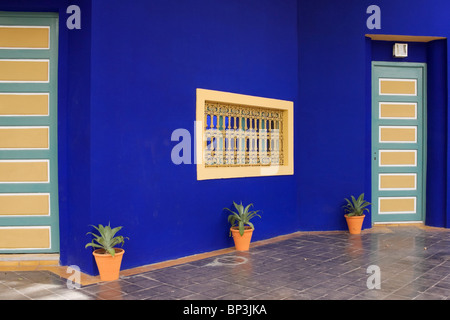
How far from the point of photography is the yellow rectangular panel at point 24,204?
4.87 meters

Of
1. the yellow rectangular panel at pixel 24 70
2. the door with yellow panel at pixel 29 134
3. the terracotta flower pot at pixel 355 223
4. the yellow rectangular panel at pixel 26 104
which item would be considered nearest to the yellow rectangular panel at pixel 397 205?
the terracotta flower pot at pixel 355 223

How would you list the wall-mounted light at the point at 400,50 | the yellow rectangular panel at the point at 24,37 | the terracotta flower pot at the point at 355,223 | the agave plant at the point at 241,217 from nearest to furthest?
1. the yellow rectangular panel at the point at 24,37
2. the agave plant at the point at 241,217
3. the terracotta flower pot at the point at 355,223
4. the wall-mounted light at the point at 400,50

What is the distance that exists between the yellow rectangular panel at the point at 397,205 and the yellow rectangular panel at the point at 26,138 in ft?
17.9

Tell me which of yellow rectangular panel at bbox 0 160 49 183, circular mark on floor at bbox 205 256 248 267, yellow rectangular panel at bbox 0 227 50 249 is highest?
yellow rectangular panel at bbox 0 160 49 183

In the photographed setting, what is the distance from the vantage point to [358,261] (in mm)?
5023

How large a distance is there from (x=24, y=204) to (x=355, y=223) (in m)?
4.71

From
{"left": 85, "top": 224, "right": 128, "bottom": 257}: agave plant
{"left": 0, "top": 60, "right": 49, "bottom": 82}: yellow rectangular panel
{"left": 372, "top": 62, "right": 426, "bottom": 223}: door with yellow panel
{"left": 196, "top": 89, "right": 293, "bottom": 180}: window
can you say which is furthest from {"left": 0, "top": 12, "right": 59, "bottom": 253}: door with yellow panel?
{"left": 372, "top": 62, "right": 426, "bottom": 223}: door with yellow panel

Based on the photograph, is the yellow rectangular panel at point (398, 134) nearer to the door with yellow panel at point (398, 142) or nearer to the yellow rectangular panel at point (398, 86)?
the door with yellow panel at point (398, 142)

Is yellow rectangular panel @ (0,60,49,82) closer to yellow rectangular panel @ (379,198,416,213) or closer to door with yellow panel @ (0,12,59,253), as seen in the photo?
door with yellow panel @ (0,12,59,253)

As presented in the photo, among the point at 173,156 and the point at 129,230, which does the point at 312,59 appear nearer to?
the point at 173,156

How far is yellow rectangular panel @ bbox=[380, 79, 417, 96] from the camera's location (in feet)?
24.1

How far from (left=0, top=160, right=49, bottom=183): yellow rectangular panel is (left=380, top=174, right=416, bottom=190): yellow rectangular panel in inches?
212
